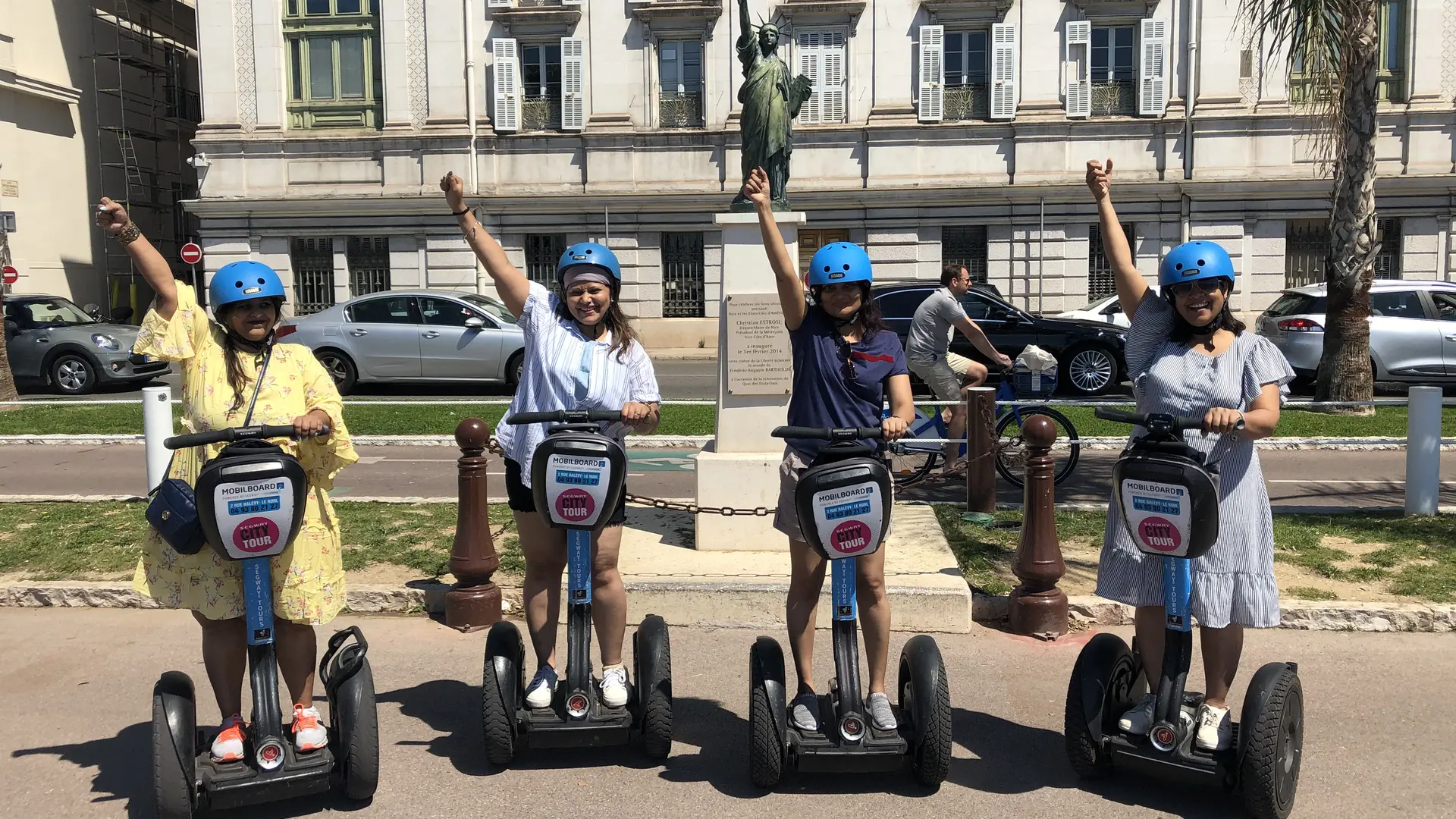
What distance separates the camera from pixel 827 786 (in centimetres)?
425

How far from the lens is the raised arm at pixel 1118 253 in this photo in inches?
170

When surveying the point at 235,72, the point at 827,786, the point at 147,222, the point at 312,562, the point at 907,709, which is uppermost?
the point at 235,72

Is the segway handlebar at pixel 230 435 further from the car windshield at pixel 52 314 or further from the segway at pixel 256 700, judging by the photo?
the car windshield at pixel 52 314

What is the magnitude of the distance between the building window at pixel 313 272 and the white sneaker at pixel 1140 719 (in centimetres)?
2703

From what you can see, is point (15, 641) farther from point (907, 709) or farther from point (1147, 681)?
point (1147, 681)

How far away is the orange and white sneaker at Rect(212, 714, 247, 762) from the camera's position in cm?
392

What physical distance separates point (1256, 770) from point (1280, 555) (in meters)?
3.59

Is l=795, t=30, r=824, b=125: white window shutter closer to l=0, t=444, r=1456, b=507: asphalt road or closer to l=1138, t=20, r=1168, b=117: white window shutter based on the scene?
l=1138, t=20, r=1168, b=117: white window shutter

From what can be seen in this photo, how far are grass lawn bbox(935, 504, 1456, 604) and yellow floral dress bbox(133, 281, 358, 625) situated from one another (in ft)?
12.0

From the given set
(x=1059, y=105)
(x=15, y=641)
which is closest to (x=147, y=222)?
(x=1059, y=105)

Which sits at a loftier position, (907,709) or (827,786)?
(907,709)

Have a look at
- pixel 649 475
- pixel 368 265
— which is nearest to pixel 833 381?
pixel 649 475

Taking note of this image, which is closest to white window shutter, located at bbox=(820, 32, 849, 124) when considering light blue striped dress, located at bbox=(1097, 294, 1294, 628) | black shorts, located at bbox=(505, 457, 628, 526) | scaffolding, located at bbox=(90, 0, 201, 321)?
scaffolding, located at bbox=(90, 0, 201, 321)

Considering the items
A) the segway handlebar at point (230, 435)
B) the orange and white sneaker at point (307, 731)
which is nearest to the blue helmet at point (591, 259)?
the segway handlebar at point (230, 435)
